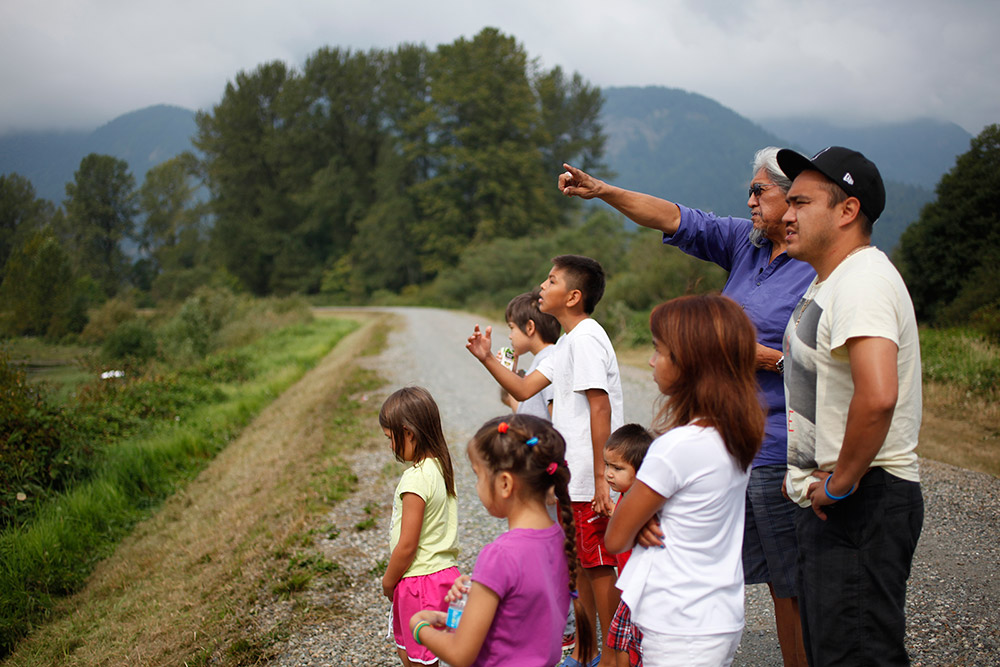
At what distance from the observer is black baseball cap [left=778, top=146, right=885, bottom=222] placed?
1.99 m

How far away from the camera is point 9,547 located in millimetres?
5805

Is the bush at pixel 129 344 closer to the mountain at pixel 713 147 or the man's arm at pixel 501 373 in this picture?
the man's arm at pixel 501 373

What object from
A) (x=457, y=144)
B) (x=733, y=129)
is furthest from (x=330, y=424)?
(x=733, y=129)

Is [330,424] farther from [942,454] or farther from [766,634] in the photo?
[942,454]

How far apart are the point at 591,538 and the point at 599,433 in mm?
482

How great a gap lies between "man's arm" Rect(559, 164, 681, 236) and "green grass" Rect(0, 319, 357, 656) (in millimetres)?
3321

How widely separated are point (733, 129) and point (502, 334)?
299 feet

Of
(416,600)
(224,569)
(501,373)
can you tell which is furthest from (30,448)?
(501,373)

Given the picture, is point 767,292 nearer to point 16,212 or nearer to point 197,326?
point 16,212

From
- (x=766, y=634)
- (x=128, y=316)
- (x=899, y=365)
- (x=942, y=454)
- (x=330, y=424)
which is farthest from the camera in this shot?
(x=128, y=316)

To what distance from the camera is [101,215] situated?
33.6 metres

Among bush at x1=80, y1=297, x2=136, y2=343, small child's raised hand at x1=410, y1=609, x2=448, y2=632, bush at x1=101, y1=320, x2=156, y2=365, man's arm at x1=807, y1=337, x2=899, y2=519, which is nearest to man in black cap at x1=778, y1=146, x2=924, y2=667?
man's arm at x1=807, y1=337, x2=899, y2=519

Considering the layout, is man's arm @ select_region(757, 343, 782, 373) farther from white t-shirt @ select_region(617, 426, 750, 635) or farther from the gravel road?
the gravel road

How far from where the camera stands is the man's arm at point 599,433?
2822mm
